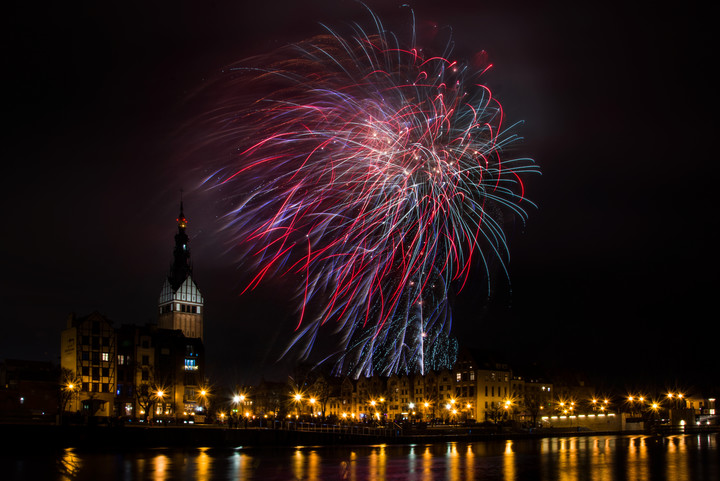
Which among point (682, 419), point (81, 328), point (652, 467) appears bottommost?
point (682, 419)

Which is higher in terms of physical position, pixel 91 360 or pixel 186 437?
pixel 91 360

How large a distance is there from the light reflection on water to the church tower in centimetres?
8108

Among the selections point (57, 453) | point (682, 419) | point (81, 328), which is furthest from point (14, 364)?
point (682, 419)

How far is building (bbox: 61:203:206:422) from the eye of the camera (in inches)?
3113

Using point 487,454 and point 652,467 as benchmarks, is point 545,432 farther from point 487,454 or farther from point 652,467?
point 652,467

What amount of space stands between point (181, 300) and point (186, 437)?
80.1 m

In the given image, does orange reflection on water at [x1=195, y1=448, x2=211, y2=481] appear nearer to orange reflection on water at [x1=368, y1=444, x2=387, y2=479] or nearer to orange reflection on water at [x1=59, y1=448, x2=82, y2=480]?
orange reflection on water at [x1=59, y1=448, x2=82, y2=480]

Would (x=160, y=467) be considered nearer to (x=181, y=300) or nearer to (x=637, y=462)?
(x=637, y=462)

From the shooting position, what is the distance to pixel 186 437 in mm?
54281

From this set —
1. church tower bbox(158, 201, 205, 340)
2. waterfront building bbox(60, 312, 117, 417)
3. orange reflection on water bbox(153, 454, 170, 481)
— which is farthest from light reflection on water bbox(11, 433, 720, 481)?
church tower bbox(158, 201, 205, 340)

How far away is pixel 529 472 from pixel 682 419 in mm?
78989

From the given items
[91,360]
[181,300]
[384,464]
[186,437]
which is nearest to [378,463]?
[384,464]

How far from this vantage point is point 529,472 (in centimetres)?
3328

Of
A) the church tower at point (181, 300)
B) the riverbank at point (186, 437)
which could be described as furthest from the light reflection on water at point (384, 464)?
the church tower at point (181, 300)
